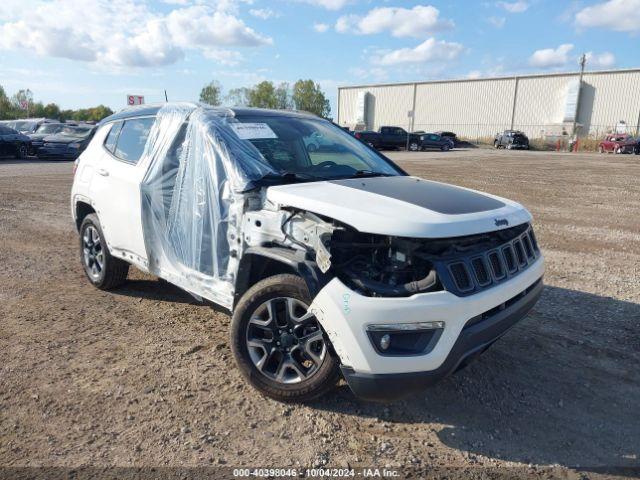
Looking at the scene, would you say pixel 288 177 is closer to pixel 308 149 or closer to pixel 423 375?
pixel 308 149

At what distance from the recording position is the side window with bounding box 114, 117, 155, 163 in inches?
179

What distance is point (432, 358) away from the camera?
269cm

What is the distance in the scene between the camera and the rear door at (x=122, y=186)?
4.41 m

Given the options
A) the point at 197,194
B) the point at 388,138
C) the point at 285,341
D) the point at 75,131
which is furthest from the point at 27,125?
the point at 285,341

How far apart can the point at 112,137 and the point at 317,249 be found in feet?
10.3

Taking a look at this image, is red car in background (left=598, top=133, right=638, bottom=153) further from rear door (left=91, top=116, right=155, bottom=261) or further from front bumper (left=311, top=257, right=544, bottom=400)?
front bumper (left=311, top=257, right=544, bottom=400)

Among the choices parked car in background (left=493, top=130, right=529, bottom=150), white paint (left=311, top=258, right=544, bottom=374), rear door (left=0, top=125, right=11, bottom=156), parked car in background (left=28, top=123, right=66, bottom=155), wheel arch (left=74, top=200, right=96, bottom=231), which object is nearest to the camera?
white paint (left=311, top=258, right=544, bottom=374)

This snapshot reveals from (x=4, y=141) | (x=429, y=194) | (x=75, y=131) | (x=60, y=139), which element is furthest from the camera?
(x=75, y=131)

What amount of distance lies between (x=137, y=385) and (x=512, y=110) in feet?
201

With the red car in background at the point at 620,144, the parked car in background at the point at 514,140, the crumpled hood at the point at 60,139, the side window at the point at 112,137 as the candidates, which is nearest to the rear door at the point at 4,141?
the crumpled hood at the point at 60,139

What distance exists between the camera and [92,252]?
17.4 ft

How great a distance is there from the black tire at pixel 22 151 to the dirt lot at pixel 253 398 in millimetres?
19776

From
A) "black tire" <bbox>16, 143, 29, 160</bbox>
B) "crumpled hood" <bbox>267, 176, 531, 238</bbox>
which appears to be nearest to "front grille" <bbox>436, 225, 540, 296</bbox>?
"crumpled hood" <bbox>267, 176, 531, 238</bbox>

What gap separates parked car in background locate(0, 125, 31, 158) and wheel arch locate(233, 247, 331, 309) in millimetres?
22534
